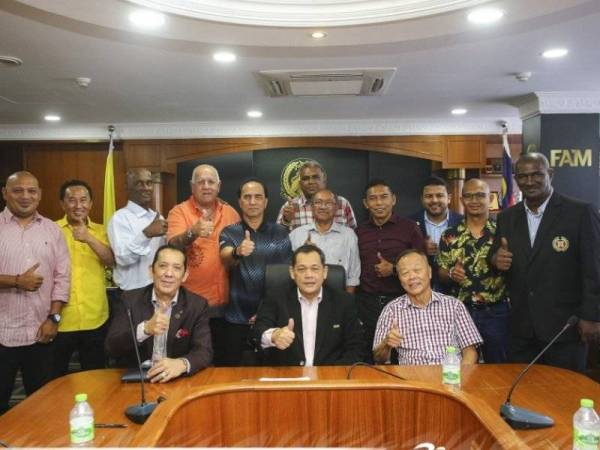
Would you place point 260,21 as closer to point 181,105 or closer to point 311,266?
point 311,266

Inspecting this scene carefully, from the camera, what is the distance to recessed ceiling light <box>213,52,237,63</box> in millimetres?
3388

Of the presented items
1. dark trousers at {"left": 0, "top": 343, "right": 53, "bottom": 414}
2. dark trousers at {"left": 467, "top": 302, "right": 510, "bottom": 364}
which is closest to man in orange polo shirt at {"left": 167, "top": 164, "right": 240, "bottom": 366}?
dark trousers at {"left": 0, "top": 343, "right": 53, "bottom": 414}

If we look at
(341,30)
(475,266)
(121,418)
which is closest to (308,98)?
(341,30)

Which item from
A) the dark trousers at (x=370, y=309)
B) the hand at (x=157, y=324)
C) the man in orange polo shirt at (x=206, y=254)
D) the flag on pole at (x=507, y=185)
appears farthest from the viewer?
the flag on pole at (x=507, y=185)

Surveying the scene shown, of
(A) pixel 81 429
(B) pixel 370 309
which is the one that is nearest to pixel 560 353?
(B) pixel 370 309

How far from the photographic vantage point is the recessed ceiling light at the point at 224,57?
3388 mm

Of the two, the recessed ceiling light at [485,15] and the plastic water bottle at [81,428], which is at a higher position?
the recessed ceiling light at [485,15]

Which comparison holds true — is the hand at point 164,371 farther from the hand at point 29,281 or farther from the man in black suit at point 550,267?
the man in black suit at point 550,267

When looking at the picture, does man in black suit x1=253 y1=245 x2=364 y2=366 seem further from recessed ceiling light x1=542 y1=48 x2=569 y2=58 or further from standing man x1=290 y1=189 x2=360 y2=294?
recessed ceiling light x1=542 y1=48 x2=569 y2=58

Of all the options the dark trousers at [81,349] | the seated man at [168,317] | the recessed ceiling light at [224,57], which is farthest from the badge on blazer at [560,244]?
the dark trousers at [81,349]

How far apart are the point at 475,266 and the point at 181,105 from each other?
359 centimetres

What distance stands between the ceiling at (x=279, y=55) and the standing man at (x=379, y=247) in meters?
0.97

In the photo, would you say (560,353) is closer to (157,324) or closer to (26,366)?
(157,324)

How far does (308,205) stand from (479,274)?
51.9 inches
